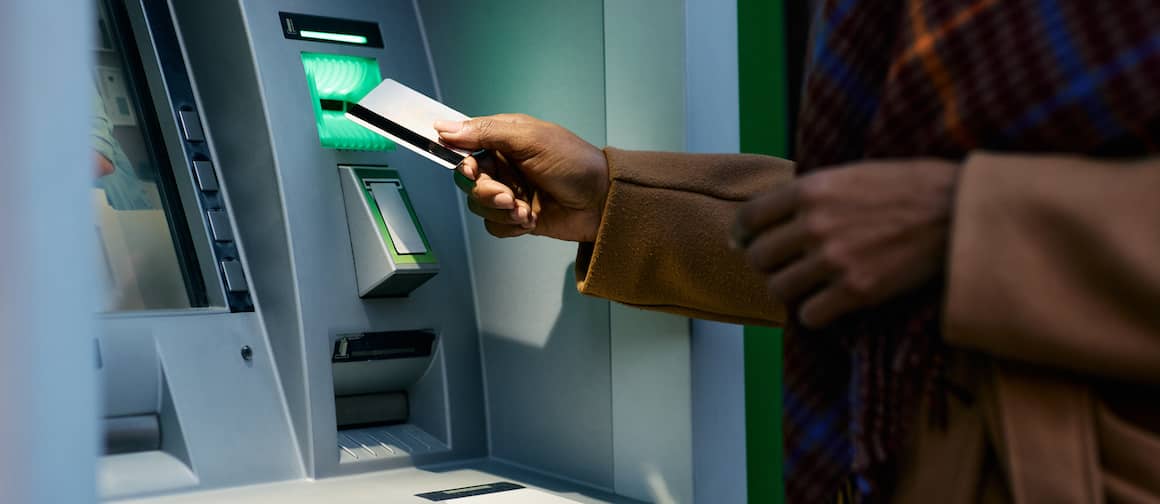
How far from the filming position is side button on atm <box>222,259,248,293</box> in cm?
192

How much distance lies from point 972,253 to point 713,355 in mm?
1036

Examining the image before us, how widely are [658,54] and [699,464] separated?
2.27 ft

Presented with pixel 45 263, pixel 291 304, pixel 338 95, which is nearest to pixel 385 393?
pixel 291 304

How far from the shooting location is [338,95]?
6.69ft

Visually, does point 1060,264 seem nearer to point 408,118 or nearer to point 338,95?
point 408,118

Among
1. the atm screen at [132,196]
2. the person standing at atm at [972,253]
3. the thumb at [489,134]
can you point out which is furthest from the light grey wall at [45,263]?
the atm screen at [132,196]

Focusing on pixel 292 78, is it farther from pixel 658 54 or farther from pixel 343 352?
pixel 658 54

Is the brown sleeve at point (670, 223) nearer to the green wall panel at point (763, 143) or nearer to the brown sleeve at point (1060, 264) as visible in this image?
the green wall panel at point (763, 143)

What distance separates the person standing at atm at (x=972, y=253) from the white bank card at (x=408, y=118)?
857 mm

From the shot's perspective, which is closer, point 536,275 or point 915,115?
point 915,115

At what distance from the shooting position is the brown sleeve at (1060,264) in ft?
2.36

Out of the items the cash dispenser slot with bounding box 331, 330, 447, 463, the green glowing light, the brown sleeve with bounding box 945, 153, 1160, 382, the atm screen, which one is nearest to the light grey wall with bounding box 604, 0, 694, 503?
the cash dispenser slot with bounding box 331, 330, 447, 463

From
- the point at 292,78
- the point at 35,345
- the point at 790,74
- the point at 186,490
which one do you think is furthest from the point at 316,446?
the point at 35,345

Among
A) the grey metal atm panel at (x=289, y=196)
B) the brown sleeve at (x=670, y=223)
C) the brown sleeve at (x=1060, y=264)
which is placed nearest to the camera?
the brown sleeve at (x=1060, y=264)
